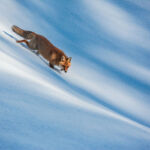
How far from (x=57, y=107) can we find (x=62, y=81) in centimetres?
196

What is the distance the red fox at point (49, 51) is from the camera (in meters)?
6.46

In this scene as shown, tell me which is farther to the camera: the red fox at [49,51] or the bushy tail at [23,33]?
the bushy tail at [23,33]

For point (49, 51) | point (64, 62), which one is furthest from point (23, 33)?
point (64, 62)

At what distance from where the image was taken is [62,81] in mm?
5855

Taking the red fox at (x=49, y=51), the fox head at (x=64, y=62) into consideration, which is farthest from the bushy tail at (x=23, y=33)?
the fox head at (x=64, y=62)

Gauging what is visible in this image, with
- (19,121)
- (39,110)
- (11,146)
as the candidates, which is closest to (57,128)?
(39,110)

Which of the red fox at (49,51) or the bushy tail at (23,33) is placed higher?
the bushy tail at (23,33)

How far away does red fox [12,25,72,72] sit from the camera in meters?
6.46

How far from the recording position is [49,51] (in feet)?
21.5

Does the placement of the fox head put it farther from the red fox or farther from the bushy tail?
the bushy tail

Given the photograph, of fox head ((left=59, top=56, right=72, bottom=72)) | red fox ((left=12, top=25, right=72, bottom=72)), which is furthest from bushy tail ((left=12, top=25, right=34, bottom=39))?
fox head ((left=59, top=56, right=72, bottom=72))

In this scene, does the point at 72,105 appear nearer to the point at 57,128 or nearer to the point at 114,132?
the point at 114,132

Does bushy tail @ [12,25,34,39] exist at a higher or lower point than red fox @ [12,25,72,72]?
higher

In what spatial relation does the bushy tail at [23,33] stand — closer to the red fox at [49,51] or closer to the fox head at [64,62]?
the red fox at [49,51]
